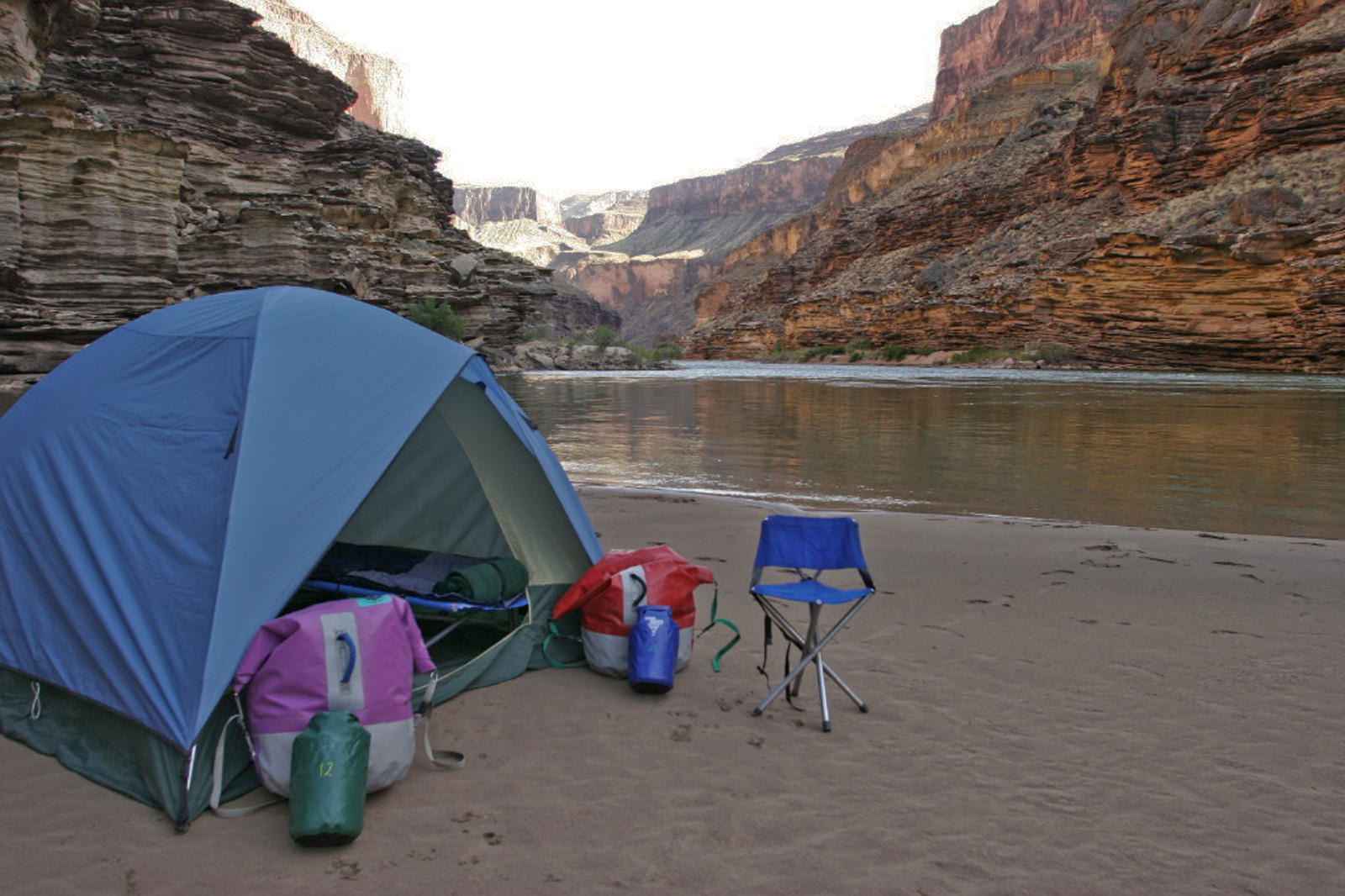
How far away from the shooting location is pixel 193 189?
108ft

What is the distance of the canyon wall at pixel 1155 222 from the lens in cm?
3725

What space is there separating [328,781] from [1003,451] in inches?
483

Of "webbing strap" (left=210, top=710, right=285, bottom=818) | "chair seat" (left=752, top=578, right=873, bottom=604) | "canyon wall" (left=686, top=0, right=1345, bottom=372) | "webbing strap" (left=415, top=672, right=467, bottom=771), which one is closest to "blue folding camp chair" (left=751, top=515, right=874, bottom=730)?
"chair seat" (left=752, top=578, right=873, bottom=604)

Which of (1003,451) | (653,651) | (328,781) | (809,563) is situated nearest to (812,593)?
(809,563)

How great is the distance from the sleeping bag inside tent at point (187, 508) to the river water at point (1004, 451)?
19.1 ft

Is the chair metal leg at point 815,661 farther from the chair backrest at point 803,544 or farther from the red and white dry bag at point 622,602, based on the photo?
the red and white dry bag at point 622,602

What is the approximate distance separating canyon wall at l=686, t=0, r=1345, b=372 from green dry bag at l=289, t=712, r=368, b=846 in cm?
4201

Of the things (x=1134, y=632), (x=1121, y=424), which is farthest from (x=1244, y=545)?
(x=1121, y=424)

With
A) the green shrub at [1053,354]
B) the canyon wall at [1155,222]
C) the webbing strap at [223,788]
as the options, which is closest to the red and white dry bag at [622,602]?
the webbing strap at [223,788]

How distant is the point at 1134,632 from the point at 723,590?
7.95 feet

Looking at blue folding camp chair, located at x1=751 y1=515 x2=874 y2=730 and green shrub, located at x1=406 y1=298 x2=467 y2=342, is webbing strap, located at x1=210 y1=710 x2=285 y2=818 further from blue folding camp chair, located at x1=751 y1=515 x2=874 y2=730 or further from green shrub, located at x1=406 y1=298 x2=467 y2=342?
green shrub, located at x1=406 y1=298 x2=467 y2=342

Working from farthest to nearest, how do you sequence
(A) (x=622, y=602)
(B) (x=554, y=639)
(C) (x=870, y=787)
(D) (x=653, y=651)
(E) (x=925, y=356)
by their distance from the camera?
(E) (x=925, y=356) < (B) (x=554, y=639) < (A) (x=622, y=602) < (D) (x=653, y=651) < (C) (x=870, y=787)

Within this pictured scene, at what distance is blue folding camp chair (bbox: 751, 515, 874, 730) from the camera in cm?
367

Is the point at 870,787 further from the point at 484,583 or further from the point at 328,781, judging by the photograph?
the point at 484,583
